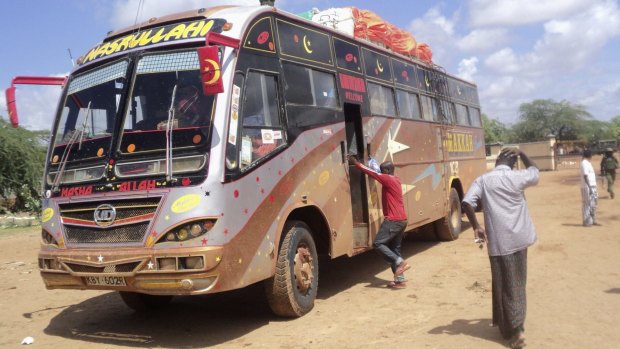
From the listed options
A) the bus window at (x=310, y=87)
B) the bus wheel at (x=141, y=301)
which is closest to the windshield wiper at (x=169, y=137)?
the bus window at (x=310, y=87)

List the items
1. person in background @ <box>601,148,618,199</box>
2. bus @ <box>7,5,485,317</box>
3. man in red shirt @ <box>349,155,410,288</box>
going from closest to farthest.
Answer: bus @ <box>7,5,485,317</box>
man in red shirt @ <box>349,155,410,288</box>
person in background @ <box>601,148,618,199</box>

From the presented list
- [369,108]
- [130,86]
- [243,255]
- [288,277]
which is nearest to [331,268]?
[369,108]

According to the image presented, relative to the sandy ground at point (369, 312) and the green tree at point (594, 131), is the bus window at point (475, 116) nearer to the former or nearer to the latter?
the sandy ground at point (369, 312)

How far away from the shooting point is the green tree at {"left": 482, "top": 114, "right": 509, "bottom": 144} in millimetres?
68125

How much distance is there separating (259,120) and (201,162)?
928mm

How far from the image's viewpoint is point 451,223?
11406 mm

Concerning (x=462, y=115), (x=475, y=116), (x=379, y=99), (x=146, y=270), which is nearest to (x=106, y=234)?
(x=146, y=270)

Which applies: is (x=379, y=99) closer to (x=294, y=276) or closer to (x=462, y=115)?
(x=294, y=276)

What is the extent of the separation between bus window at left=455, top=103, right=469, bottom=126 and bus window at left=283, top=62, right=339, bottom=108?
5.96 m

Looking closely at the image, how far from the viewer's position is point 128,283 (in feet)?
16.0

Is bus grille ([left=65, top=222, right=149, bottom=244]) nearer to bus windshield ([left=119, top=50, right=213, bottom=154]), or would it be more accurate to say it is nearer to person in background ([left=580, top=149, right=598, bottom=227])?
bus windshield ([left=119, top=50, right=213, bottom=154])

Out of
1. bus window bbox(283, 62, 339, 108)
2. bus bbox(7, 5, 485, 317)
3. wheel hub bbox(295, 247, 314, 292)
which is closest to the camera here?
bus bbox(7, 5, 485, 317)

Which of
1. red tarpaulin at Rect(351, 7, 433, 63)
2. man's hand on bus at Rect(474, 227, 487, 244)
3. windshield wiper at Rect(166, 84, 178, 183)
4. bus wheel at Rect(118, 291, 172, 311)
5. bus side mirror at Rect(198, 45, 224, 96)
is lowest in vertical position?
bus wheel at Rect(118, 291, 172, 311)

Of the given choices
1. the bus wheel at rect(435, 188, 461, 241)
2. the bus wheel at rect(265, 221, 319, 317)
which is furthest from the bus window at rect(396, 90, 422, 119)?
the bus wheel at rect(265, 221, 319, 317)
